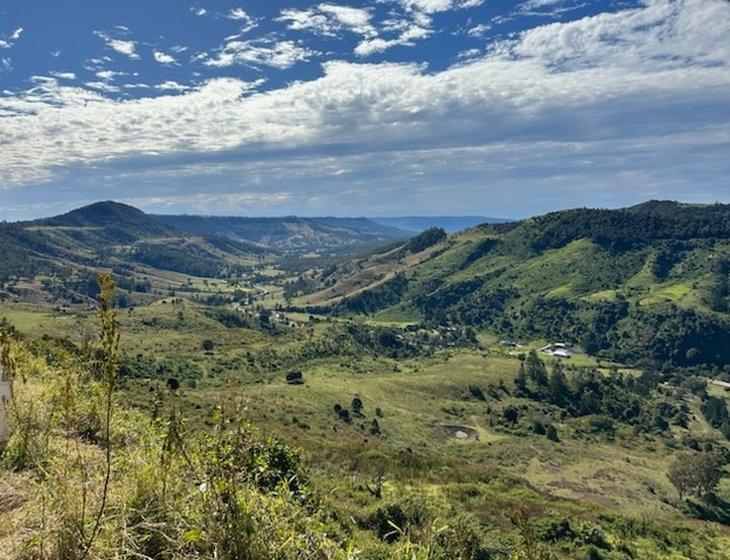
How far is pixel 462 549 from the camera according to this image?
6.05 metres

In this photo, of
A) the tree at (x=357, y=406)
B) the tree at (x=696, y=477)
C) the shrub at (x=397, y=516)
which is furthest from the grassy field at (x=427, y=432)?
the tree at (x=696, y=477)

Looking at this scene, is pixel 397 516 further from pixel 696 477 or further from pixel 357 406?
pixel 696 477

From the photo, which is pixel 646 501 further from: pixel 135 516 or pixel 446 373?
pixel 135 516

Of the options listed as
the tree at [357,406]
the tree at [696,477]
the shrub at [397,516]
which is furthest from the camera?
the tree at [357,406]

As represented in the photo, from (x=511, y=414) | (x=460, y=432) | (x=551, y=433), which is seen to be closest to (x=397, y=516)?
(x=460, y=432)

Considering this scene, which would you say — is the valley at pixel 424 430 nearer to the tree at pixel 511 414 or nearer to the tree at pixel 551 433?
the tree at pixel 551 433

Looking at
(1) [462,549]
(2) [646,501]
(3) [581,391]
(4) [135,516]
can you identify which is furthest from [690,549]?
(3) [581,391]

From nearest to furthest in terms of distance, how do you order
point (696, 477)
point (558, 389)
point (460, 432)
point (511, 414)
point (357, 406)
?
point (696, 477)
point (357, 406)
point (460, 432)
point (511, 414)
point (558, 389)

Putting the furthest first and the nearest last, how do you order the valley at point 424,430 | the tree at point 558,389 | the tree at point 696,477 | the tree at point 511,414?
the tree at point 558,389 → the tree at point 511,414 → the tree at point 696,477 → the valley at point 424,430

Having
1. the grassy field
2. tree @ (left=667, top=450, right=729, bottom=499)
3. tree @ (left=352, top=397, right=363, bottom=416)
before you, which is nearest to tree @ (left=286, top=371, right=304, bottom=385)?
the grassy field

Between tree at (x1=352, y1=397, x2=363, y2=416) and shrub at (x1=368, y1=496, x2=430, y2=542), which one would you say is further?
tree at (x1=352, y1=397, x2=363, y2=416)

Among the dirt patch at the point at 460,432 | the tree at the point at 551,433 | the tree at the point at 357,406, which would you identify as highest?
the tree at the point at 357,406

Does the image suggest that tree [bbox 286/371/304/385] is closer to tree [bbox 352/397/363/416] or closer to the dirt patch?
tree [bbox 352/397/363/416]

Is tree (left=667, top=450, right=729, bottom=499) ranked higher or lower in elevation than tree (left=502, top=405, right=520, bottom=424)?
higher
